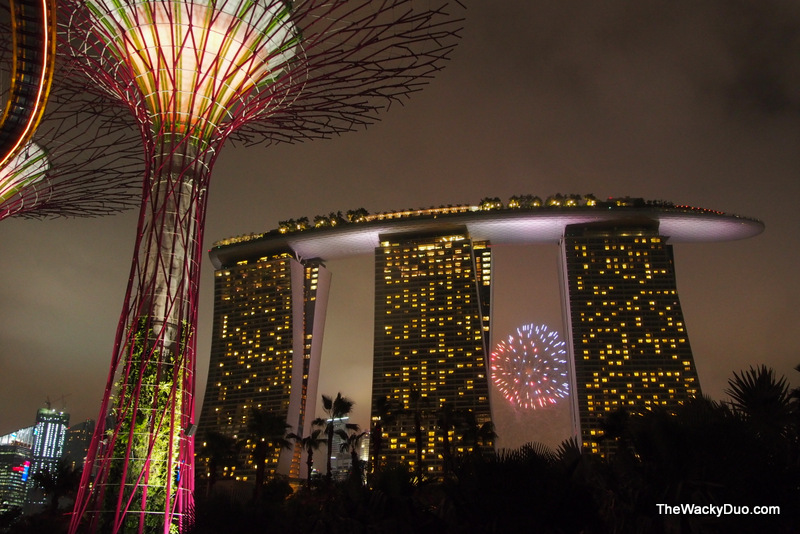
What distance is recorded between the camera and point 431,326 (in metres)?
102

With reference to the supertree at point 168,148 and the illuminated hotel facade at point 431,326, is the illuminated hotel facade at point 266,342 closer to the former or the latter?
the illuminated hotel facade at point 431,326

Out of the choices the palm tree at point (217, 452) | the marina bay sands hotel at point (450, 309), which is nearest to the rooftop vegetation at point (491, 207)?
the marina bay sands hotel at point (450, 309)

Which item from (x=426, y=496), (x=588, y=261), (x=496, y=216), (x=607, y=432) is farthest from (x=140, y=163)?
(x=588, y=261)

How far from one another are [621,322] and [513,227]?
18768 millimetres

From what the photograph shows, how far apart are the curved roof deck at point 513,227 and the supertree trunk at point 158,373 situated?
77.9 m

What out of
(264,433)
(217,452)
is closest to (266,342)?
(217,452)

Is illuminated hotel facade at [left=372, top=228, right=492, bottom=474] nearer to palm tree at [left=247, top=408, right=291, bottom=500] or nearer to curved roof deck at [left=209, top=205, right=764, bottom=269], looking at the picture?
curved roof deck at [left=209, top=205, right=764, bottom=269]

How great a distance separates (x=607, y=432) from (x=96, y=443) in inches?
1159

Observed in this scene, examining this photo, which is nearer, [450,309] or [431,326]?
[431,326]

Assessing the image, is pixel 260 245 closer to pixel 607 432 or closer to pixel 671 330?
pixel 671 330

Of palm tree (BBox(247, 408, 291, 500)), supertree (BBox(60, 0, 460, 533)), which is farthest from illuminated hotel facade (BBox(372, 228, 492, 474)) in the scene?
supertree (BBox(60, 0, 460, 533))

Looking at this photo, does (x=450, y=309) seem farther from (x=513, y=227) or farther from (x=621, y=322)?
(x=621, y=322)

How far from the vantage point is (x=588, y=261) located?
101 meters

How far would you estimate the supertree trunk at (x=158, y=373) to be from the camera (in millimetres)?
20625
